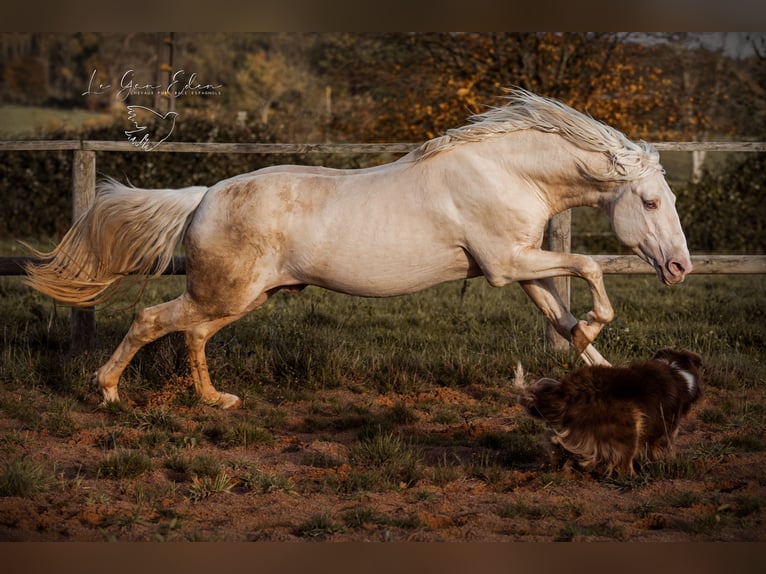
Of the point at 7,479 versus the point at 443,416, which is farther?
the point at 443,416

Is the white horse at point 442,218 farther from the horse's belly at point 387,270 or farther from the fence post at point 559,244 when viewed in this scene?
the fence post at point 559,244

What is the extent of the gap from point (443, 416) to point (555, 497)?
1520 millimetres

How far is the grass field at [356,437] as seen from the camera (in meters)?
4.09

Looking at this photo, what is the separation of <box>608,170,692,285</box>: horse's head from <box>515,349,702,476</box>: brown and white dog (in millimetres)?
645

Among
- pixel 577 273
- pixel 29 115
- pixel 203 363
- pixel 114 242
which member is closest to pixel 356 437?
pixel 203 363

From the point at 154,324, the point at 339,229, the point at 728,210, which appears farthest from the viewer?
the point at 728,210

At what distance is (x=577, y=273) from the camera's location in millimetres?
5125

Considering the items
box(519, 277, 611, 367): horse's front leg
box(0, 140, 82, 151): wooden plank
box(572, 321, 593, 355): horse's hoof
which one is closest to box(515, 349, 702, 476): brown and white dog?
box(572, 321, 593, 355): horse's hoof

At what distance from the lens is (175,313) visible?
5762mm

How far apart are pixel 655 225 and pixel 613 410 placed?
3.88ft

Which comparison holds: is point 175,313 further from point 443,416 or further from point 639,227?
point 639,227

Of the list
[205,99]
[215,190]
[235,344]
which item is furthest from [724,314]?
[205,99]

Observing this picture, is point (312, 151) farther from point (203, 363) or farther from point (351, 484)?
point (351, 484)

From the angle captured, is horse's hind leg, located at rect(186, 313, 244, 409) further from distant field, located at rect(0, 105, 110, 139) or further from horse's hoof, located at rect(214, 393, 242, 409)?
distant field, located at rect(0, 105, 110, 139)
